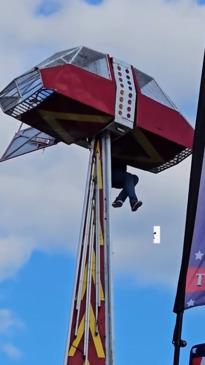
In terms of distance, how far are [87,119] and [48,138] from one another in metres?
3.47

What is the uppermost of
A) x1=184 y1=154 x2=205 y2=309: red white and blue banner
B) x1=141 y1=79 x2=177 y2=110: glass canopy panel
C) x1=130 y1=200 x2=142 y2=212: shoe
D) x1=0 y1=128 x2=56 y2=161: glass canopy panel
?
x1=141 y1=79 x2=177 y2=110: glass canopy panel

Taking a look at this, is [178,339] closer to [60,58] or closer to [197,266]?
[197,266]

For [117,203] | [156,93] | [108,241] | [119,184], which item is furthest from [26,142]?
[108,241]

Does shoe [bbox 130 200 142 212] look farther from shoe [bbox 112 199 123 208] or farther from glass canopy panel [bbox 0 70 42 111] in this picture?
glass canopy panel [bbox 0 70 42 111]

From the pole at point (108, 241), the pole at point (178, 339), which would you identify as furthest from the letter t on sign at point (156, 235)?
the pole at point (178, 339)

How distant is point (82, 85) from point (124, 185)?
152 inches

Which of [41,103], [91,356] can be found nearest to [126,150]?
[41,103]

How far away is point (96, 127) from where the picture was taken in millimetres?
27859

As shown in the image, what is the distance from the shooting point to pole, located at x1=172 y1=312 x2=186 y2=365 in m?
9.12

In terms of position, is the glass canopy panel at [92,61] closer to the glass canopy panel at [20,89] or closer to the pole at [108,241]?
the glass canopy panel at [20,89]

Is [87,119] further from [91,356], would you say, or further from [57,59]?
[91,356]

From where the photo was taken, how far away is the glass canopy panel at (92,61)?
91.3ft

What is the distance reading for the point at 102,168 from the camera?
92.9ft

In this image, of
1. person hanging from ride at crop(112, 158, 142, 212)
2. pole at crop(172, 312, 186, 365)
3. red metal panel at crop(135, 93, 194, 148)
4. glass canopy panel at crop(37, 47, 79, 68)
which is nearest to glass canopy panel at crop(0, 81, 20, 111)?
glass canopy panel at crop(37, 47, 79, 68)
